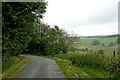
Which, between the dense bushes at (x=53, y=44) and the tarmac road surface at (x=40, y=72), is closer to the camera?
the tarmac road surface at (x=40, y=72)

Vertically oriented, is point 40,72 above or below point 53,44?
below

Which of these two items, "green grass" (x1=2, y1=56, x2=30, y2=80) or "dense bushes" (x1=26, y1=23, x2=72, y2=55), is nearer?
"green grass" (x1=2, y1=56, x2=30, y2=80)

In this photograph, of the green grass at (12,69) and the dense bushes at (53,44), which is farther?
the dense bushes at (53,44)

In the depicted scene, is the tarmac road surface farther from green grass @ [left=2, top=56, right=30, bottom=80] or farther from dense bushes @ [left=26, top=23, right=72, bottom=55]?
dense bushes @ [left=26, top=23, right=72, bottom=55]

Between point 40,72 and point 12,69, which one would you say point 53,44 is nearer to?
point 12,69

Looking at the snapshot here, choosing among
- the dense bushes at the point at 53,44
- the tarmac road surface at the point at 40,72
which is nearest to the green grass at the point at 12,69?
the tarmac road surface at the point at 40,72

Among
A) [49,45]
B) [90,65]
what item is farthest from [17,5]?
[49,45]

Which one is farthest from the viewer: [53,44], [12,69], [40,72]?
[53,44]

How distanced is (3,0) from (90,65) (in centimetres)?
970

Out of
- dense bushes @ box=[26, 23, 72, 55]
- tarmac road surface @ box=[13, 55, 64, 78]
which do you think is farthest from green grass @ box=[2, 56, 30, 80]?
dense bushes @ box=[26, 23, 72, 55]

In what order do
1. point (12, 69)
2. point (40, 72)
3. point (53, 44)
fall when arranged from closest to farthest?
point (40, 72) → point (12, 69) → point (53, 44)

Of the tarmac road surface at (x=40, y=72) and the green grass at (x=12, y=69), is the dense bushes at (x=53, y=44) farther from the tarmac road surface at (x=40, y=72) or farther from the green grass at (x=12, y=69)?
the tarmac road surface at (x=40, y=72)

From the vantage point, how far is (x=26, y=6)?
852 centimetres

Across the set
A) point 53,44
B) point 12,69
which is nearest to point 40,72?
point 12,69
